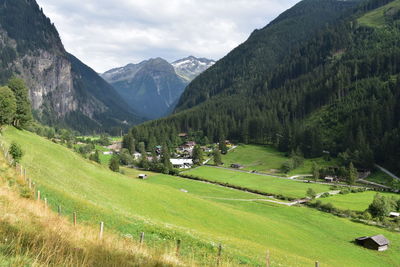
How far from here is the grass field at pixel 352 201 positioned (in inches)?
3310

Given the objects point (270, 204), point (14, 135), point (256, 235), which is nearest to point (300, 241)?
point (256, 235)

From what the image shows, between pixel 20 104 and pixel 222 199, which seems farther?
pixel 222 199

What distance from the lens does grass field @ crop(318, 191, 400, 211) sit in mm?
84062

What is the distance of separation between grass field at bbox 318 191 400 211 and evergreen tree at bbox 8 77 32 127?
3339 inches

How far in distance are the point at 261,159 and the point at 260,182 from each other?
45.7 meters

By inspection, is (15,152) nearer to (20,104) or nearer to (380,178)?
(20,104)

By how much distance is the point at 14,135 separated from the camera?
58156 millimetres

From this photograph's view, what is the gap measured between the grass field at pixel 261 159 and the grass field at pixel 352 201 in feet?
125

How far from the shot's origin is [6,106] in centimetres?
5959

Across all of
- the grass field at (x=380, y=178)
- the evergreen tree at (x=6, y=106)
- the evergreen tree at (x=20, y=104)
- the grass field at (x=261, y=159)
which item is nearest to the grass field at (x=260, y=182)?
the grass field at (x=261, y=159)

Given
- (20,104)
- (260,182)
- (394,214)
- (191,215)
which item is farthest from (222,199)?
(20,104)

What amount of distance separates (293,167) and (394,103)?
7511 centimetres

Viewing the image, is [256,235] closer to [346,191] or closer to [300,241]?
[300,241]

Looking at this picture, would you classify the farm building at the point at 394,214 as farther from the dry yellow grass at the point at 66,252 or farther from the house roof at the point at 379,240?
the dry yellow grass at the point at 66,252
